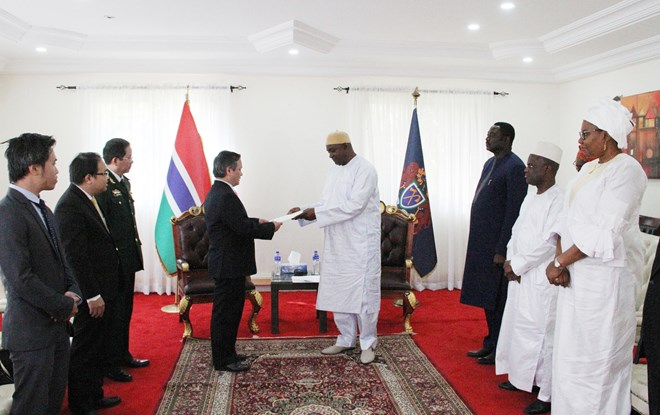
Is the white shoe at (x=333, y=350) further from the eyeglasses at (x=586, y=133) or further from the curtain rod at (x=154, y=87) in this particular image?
the curtain rod at (x=154, y=87)

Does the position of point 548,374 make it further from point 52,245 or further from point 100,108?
point 100,108

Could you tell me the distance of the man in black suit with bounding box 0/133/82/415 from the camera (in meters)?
2.28

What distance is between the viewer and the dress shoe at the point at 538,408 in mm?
3291

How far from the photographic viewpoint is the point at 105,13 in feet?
16.4

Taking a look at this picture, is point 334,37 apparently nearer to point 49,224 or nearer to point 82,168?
point 82,168

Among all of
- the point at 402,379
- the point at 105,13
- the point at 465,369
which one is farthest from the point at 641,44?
the point at 105,13

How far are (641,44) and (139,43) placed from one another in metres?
4.99

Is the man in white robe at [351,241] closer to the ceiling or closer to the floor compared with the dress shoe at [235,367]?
closer to the ceiling

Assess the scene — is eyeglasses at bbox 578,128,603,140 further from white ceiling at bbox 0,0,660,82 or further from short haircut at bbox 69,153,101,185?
short haircut at bbox 69,153,101,185

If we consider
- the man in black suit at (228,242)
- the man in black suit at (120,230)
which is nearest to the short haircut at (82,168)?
the man in black suit at (120,230)

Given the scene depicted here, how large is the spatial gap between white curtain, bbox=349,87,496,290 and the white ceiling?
1.06 feet

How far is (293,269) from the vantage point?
17.5ft

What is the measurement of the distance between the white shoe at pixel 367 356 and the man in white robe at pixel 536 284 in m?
1.05

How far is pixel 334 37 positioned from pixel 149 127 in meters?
2.39
